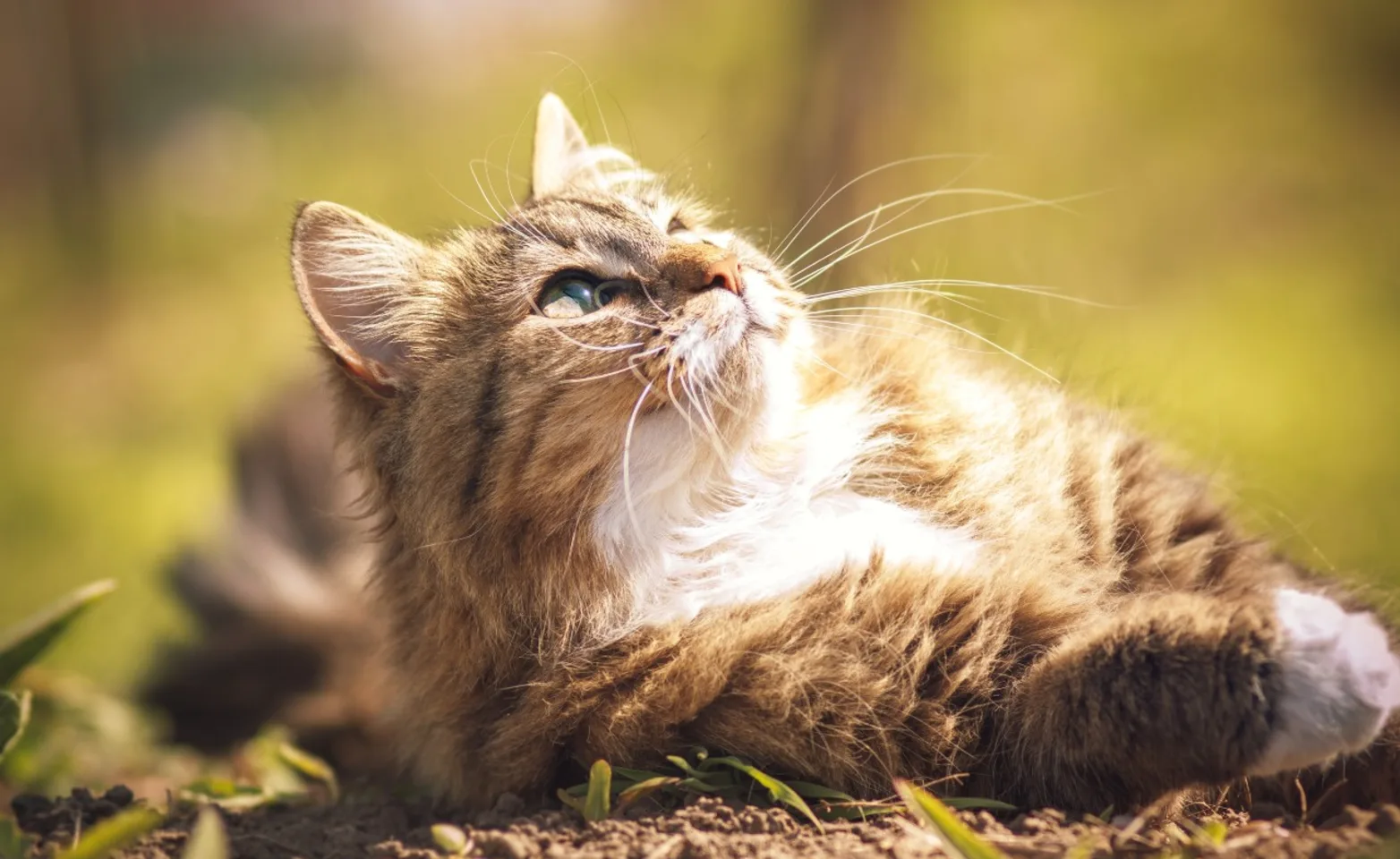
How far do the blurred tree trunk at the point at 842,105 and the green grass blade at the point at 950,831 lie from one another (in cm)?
436

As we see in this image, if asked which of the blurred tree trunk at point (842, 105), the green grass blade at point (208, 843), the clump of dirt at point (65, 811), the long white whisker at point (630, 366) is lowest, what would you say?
the clump of dirt at point (65, 811)

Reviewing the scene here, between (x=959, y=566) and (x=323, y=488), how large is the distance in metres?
2.37

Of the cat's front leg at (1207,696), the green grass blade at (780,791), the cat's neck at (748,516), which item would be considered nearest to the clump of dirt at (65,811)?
the cat's neck at (748,516)

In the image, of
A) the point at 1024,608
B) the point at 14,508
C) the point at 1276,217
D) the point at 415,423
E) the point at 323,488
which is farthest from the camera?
the point at 1276,217

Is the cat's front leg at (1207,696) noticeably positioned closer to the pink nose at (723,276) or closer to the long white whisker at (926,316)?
the long white whisker at (926,316)

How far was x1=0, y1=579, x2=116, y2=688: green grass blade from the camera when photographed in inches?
90.5

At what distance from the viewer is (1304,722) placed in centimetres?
163

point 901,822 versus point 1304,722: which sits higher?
point 1304,722

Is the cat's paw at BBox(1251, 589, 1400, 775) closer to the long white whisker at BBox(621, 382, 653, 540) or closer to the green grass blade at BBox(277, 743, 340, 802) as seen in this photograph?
the long white whisker at BBox(621, 382, 653, 540)

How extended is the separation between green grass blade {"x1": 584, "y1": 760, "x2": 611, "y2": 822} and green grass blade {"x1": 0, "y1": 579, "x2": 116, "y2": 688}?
Answer: 49.5 inches

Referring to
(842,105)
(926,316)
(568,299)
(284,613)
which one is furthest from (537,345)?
(842,105)

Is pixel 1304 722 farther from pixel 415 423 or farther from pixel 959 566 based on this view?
pixel 415 423

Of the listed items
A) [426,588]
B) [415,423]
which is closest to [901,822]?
[426,588]

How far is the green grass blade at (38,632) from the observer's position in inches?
90.5
